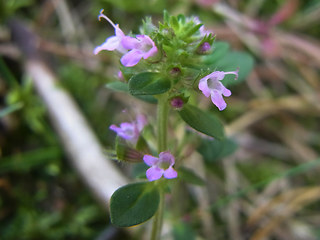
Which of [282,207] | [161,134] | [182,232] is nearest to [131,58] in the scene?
[161,134]

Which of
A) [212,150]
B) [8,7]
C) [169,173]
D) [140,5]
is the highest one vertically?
[8,7]

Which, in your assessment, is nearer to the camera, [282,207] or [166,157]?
[166,157]

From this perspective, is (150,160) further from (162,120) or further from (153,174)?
(162,120)

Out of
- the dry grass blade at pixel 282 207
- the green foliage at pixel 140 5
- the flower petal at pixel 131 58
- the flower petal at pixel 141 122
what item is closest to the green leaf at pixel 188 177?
the flower petal at pixel 141 122

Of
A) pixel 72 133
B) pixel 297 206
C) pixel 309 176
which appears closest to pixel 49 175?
pixel 72 133

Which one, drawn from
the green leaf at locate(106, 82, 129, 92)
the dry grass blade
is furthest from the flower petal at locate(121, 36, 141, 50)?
the dry grass blade

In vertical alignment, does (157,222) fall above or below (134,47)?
below

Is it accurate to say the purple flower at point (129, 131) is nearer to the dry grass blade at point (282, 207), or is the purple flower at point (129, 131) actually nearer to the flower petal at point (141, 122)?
the flower petal at point (141, 122)
